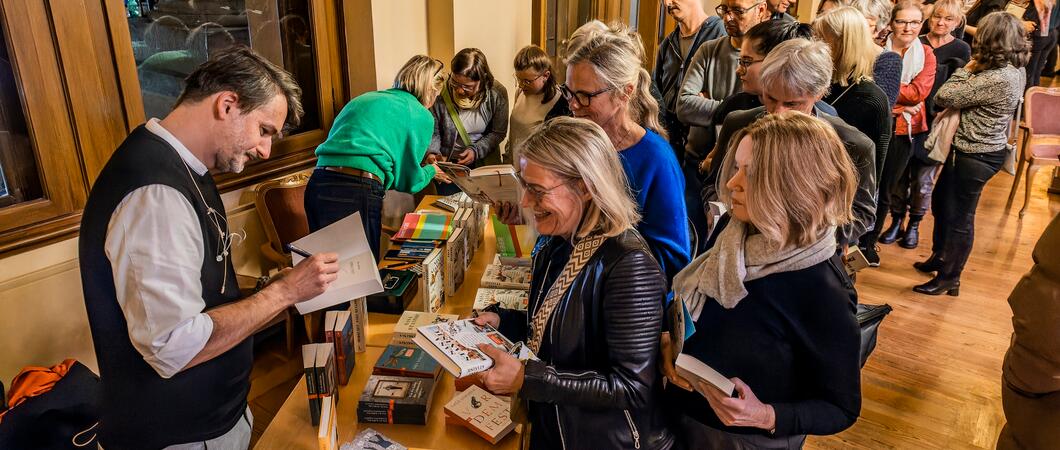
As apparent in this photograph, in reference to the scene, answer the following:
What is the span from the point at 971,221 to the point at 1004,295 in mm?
695

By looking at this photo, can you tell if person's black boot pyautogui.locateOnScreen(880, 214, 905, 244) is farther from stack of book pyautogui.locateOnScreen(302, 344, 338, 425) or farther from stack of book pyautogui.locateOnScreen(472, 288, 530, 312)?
stack of book pyautogui.locateOnScreen(302, 344, 338, 425)

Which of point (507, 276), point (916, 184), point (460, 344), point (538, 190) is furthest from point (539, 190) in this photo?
point (916, 184)

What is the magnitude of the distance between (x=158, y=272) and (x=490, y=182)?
1.03m

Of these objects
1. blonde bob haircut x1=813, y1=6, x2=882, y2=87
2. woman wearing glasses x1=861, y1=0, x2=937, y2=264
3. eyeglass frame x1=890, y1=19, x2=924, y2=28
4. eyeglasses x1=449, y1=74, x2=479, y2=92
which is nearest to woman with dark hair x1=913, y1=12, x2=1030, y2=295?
woman wearing glasses x1=861, y1=0, x2=937, y2=264

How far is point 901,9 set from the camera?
4.13m

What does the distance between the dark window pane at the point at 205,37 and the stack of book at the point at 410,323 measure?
1.91 metres

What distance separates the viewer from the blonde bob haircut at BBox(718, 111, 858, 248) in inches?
51.9

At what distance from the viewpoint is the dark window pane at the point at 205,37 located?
2951 millimetres

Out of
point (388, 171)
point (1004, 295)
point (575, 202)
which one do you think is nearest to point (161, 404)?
point (575, 202)

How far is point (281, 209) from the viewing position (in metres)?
3.35

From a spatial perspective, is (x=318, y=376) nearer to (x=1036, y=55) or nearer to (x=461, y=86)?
(x=461, y=86)

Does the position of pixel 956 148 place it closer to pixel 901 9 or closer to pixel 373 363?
pixel 901 9

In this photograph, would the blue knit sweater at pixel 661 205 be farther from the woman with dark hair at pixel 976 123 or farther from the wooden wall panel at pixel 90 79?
the woman with dark hair at pixel 976 123

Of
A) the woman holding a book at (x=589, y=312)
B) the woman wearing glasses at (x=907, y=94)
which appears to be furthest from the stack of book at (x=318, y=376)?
the woman wearing glasses at (x=907, y=94)
